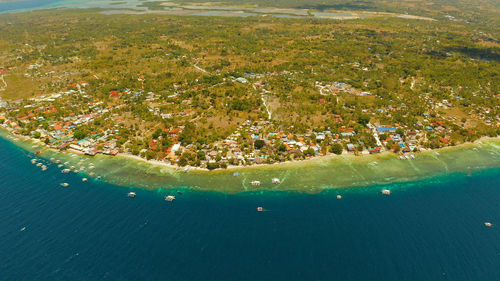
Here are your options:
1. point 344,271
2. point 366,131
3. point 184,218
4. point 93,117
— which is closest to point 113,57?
point 93,117

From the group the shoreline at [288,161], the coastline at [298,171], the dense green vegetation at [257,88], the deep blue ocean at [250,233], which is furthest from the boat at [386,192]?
the dense green vegetation at [257,88]

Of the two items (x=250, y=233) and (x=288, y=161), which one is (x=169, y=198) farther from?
(x=288, y=161)

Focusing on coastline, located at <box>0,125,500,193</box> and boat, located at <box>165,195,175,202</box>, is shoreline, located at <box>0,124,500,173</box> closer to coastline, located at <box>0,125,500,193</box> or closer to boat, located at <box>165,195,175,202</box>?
coastline, located at <box>0,125,500,193</box>

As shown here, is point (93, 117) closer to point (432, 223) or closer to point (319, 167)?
point (319, 167)

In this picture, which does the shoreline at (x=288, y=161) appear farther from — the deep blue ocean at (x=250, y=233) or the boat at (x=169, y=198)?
the boat at (x=169, y=198)

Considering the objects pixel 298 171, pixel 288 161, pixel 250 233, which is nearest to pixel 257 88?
pixel 288 161

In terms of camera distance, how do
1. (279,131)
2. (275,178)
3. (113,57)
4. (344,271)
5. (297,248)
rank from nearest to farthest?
(344,271) < (297,248) < (275,178) < (279,131) < (113,57)
